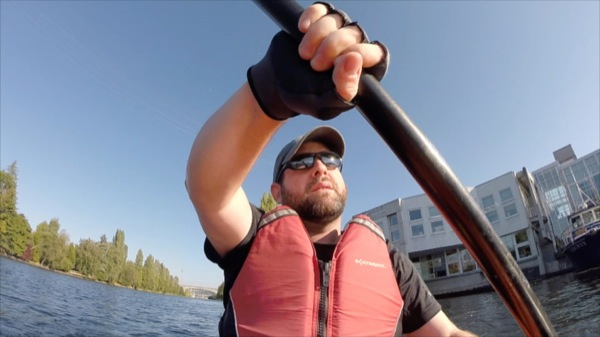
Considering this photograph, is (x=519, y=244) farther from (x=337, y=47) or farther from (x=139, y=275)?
(x=139, y=275)

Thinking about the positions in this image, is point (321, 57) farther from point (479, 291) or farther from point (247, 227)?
point (479, 291)

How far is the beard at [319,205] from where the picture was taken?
2.04 m

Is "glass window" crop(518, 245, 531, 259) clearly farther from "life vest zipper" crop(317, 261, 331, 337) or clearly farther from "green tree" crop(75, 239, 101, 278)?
"green tree" crop(75, 239, 101, 278)

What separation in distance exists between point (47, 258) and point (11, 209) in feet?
38.4

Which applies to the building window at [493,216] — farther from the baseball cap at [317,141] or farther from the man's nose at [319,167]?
the man's nose at [319,167]

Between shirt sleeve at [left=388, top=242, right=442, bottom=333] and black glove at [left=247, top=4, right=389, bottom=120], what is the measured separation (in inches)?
61.5

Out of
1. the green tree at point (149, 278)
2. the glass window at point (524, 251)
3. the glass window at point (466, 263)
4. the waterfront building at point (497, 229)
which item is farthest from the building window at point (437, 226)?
the green tree at point (149, 278)

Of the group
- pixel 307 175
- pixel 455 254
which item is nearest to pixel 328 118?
pixel 307 175

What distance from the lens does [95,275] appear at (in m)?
63.8

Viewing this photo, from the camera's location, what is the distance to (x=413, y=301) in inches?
77.7

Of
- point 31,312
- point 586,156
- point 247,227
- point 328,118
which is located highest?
point 586,156

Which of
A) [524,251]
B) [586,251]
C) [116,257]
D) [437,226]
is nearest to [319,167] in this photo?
[586,251]

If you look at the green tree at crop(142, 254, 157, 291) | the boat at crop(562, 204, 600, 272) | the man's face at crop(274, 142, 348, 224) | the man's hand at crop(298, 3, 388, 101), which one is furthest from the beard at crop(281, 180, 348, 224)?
the green tree at crop(142, 254, 157, 291)

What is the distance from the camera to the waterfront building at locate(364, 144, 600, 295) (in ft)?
95.3
